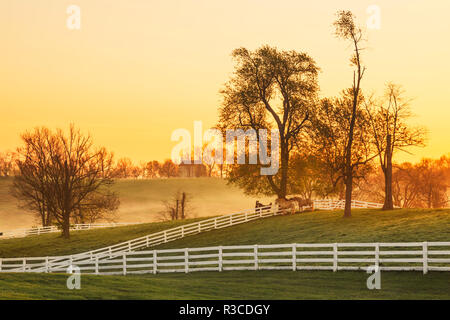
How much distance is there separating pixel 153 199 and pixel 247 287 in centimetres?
12713

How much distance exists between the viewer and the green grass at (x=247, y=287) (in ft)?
65.5

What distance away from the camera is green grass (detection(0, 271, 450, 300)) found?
19969 millimetres

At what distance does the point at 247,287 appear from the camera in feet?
80.5

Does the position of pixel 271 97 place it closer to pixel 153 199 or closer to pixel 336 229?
pixel 336 229

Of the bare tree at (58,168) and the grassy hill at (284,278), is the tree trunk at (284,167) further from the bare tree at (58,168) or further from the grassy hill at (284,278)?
the bare tree at (58,168)

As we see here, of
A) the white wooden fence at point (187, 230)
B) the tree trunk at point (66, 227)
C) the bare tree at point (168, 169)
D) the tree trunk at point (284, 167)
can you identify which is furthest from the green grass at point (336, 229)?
the bare tree at point (168, 169)

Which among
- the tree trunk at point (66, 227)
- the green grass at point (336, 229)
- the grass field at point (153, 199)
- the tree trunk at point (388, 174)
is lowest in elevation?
the grass field at point (153, 199)

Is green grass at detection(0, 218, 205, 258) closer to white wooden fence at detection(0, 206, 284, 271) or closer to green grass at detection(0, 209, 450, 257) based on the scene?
green grass at detection(0, 209, 450, 257)

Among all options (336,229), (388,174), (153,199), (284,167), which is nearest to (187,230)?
(284,167)

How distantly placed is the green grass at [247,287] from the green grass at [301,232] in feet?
34.9

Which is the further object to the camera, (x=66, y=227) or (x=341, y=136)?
(x=66, y=227)

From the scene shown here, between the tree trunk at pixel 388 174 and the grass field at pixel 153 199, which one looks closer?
the tree trunk at pixel 388 174

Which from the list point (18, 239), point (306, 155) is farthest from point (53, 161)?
point (306, 155)

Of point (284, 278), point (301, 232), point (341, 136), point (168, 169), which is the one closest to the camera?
point (284, 278)
